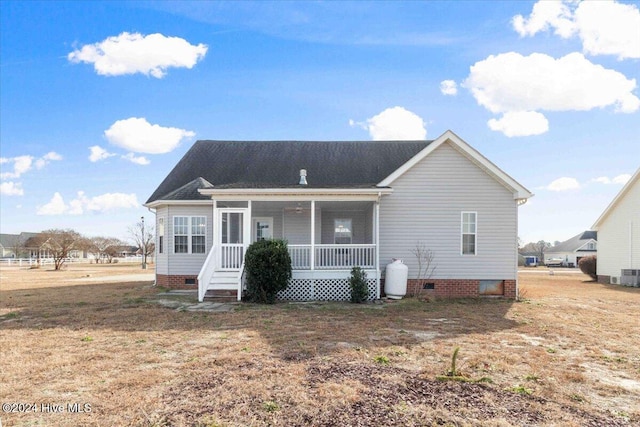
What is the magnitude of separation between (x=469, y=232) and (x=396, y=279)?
3.11 metres

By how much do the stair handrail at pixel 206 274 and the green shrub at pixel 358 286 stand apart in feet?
14.3

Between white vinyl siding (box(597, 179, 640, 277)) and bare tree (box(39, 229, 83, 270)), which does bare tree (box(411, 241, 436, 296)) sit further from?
bare tree (box(39, 229, 83, 270))

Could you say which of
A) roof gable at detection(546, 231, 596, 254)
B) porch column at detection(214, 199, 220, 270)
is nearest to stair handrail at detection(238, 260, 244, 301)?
porch column at detection(214, 199, 220, 270)

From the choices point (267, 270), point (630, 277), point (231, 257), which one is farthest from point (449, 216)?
point (630, 277)

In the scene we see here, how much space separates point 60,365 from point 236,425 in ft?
11.7

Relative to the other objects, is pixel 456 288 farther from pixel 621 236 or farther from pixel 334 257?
pixel 621 236

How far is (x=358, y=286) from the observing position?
1296cm

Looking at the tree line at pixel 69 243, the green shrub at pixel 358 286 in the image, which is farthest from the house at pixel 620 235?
the tree line at pixel 69 243

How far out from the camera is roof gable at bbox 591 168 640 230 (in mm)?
21609

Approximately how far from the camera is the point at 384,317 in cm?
1041

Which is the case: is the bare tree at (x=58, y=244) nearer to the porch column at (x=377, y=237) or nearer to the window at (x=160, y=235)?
the window at (x=160, y=235)

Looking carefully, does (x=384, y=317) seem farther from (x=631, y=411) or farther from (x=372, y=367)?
(x=631, y=411)

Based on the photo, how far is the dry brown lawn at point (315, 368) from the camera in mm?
4391

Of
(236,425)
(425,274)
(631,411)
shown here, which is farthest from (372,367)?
(425,274)
